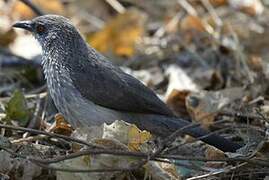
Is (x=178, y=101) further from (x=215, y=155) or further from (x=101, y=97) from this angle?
(x=215, y=155)

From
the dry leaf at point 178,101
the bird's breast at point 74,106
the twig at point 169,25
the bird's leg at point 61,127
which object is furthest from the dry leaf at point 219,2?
the bird's leg at point 61,127

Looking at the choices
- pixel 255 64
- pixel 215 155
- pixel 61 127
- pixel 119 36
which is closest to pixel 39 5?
pixel 119 36

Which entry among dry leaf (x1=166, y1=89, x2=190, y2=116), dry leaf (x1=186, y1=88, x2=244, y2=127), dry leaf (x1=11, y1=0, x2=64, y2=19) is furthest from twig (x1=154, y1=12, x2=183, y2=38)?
dry leaf (x1=186, y1=88, x2=244, y2=127)

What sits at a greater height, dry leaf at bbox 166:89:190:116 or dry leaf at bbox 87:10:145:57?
dry leaf at bbox 87:10:145:57

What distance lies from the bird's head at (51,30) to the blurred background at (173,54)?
1.59 feet

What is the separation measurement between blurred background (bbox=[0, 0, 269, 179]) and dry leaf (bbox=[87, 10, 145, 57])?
0.01 meters

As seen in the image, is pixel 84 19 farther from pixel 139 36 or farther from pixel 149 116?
pixel 149 116

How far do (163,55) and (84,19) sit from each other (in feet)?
5.73

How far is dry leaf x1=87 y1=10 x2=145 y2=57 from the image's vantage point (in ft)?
26.2

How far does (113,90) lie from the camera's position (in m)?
5.49

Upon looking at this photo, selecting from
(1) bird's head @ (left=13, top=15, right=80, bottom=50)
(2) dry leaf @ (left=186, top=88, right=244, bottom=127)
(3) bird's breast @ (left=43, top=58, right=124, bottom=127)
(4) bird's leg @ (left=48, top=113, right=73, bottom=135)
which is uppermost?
(1) bird's head @ (left=13, top=15, right=80, bottom=50)

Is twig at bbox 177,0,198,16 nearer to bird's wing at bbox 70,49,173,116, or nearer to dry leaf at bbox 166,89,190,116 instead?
dry leaf at bbox 166,89,190,116

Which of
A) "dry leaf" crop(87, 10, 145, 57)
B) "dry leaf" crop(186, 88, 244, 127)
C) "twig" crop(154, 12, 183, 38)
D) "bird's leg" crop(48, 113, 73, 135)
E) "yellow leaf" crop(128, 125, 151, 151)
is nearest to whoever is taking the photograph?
"yellow leaf" crop(128, 125, 151, 151)

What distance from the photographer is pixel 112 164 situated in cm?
434
